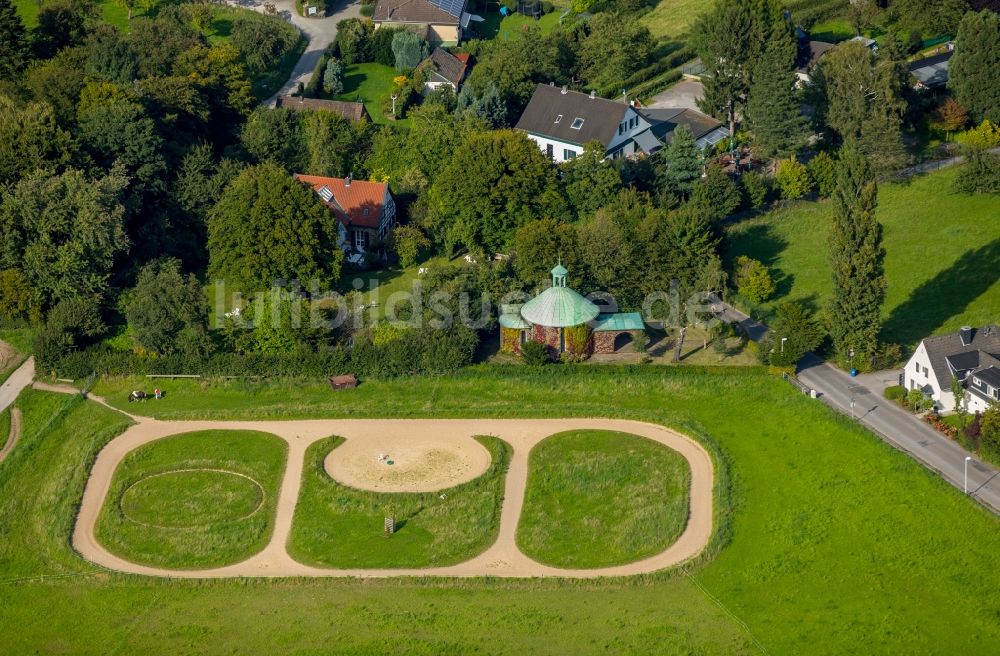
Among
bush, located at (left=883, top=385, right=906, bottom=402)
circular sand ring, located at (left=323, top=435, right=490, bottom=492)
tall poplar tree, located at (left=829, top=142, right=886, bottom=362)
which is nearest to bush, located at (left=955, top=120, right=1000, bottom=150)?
tall poplar tree, located at (left=829, top=142, right=886, bottom=362)

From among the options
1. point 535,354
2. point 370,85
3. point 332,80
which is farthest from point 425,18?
point 535,354

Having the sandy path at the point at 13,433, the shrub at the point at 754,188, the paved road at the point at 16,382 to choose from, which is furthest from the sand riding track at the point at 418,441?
the shrub at the point at 754,188

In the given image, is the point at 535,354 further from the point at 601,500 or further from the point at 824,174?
the point at 824,174

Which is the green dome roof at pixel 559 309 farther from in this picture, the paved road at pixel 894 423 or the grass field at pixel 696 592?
the grass field at pixel 696 592

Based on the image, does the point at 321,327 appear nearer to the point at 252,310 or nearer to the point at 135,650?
the point at 252,310

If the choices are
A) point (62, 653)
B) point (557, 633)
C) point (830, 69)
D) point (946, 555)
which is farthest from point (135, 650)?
point (830, 69)

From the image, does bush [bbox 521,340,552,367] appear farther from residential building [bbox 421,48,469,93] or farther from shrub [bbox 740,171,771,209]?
residential building [bbox 421,48,469,93]
